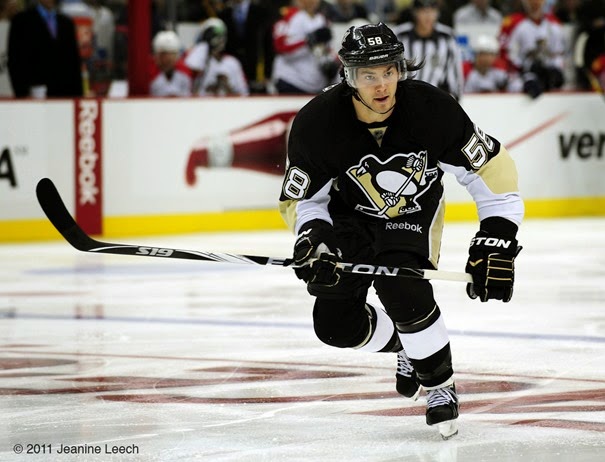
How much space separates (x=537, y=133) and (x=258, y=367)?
6.46 metres

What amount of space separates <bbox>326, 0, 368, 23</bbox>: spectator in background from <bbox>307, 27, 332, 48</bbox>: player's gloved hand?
3.00 feet

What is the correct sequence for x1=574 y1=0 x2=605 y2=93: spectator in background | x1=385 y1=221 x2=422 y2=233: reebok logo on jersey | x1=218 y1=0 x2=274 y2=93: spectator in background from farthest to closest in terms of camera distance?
1. x1=574 y1=0 x2=605 y2=93: spectator in background
2. x1=218 y1=0 x2=274 y2=93: spectator in background
3. x1=385 y1=221 x2=422 y2=233: reebok logo on jersey

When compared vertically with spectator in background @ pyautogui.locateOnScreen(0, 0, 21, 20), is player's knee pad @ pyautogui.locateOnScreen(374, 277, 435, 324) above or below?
above

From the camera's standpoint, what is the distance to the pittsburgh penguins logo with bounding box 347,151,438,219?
389 centimetres

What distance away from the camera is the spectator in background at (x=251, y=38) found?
10.5m

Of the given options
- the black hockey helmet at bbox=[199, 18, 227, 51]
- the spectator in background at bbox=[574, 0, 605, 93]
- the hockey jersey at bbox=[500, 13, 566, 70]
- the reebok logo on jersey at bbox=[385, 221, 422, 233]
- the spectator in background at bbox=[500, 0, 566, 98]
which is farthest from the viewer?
the spectator in background at bbox=[574, 0, 605, 93]

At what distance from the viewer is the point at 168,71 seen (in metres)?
10.3

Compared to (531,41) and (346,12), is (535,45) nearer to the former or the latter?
(531,41)

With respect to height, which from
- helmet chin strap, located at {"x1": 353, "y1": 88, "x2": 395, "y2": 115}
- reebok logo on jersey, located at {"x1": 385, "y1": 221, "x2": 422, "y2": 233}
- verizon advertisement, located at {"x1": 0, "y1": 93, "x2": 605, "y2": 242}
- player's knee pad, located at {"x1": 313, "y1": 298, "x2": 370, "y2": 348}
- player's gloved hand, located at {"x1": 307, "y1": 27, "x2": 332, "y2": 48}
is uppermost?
helmet chin strap, located at {"x1": 353, "y1": 88, "x2": 395, "y2": 115}

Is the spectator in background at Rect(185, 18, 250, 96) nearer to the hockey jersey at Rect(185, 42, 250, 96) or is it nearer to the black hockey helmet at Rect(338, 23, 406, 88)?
the hockey jersey at Rect(185, 42, 250, 96)

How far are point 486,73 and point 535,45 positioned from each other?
533 millimetres

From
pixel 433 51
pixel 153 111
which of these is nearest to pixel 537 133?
pixel 433 51

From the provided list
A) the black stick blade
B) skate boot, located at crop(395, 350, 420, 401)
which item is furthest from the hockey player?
the black stick blade

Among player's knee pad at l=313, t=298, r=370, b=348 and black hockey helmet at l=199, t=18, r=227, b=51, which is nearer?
player's knee pad at l=313, t=298, r=370, b=348
